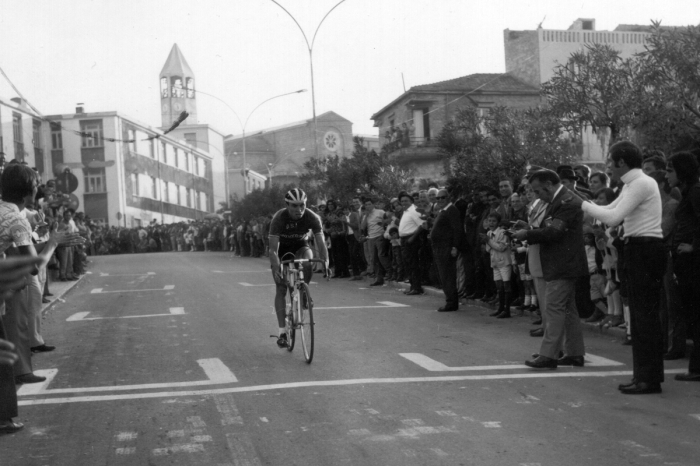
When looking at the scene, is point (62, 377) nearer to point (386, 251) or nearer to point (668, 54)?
point (668, 54)

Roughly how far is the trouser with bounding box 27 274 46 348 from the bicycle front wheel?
289 centimetres

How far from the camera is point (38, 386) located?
865cm

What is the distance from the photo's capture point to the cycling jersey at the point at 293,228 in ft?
34.3

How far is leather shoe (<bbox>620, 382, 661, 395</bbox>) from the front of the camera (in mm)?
7582

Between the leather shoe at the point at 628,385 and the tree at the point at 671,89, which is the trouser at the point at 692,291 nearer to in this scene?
the leather shoe at the point at 628,385

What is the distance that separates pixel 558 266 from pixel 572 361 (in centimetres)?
97

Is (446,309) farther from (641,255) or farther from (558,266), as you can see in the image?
(641,255)

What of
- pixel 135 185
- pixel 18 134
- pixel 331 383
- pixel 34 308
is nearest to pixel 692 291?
pixel 331 383

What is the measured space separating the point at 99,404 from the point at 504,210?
330 inches

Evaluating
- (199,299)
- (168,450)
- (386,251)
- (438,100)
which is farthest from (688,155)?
(438,100)

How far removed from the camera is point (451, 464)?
5.39m

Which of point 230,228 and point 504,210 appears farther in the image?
point 230,228

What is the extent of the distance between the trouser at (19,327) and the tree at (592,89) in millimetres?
9963

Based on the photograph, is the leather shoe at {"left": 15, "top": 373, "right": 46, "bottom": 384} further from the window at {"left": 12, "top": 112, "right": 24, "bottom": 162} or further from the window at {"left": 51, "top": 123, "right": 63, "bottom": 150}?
the window at {"left": 51, "top": 123, "right": 63, "bottom": 150}
